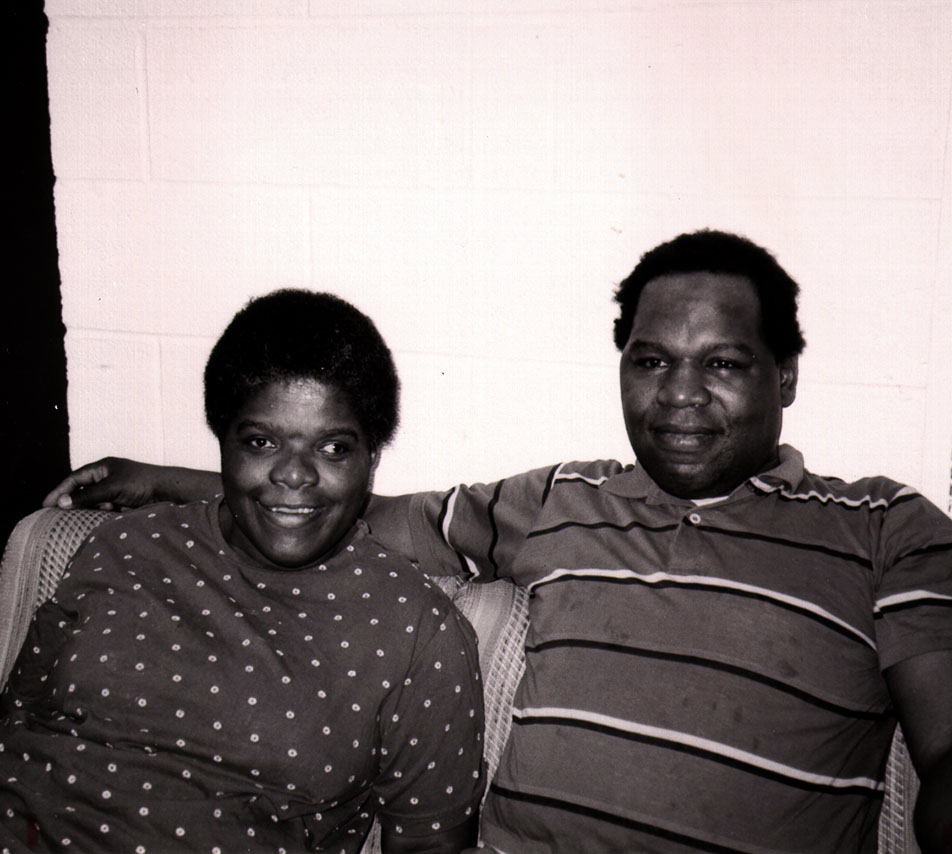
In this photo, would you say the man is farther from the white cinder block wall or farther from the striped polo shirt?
the white cinder block wall

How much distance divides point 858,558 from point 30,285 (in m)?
1.79

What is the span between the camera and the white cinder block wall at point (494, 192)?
1504 mm

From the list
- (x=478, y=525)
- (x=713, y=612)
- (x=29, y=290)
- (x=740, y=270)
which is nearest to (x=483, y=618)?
(x=478, y=525)

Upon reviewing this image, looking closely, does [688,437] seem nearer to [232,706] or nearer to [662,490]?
[662,490]

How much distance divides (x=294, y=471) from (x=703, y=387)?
669 millimetres

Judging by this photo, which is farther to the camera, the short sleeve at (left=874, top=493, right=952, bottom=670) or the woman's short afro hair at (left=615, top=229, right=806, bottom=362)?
the woman's short afro hair at (left=615, top=229, right=806, bottom=362)

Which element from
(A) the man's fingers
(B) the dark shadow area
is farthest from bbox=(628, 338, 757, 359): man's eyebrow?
(B) the dark shadow area

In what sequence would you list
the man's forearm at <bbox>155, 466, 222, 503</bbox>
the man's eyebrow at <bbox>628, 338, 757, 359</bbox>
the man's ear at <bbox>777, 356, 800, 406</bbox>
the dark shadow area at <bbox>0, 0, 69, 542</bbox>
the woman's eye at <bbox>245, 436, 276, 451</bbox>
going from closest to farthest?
the woman's eye at <bbox>245, 436, 276, 451</bbox>
the man's eyebrow at <bbox>628, 338, 757, 359</bbox>
the man's ear at <bbox>777, 356, 800, 406</bbox>
the man's forearm at <bbox>155, 466, 222, 503</bbox>
the dark shadow area at <bbox>0, 0, 69, 542</bbox>

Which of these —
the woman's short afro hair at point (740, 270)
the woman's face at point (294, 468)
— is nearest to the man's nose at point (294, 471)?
the woman's face at point (294, 468)

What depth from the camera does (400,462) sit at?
186cm

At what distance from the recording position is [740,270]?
1423mm

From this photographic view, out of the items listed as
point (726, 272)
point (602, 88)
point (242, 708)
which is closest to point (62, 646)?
point (242, 708)

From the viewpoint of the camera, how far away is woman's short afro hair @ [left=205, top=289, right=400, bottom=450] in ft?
4.09

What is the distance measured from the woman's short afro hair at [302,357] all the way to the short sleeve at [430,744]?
0.36 meters
